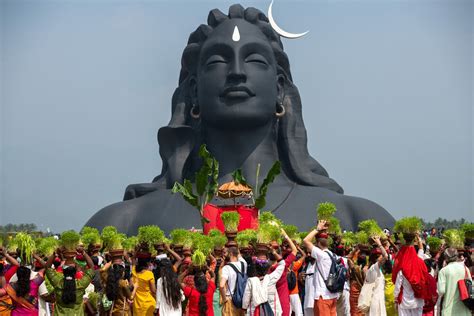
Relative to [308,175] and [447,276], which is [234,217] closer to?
[447,276]

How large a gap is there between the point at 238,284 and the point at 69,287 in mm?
1947

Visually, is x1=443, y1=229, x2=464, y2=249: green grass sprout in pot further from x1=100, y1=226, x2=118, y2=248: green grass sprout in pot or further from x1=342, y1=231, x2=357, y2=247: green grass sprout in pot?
x1=342, y1=231, x2=357, y2=247: green grass sprout in pot

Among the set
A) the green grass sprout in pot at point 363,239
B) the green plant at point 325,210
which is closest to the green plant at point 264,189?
the green grass sprout in pot at point 363,239

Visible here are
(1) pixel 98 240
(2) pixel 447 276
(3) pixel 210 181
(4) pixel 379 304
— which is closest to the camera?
(2) pixel 447 276

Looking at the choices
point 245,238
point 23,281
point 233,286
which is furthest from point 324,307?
point 23,281

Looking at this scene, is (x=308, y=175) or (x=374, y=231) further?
(x=308, y=175)

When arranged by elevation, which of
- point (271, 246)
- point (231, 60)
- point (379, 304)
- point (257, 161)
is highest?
point (231, 60)

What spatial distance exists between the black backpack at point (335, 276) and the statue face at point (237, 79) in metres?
16.9

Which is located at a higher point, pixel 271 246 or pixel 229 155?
pixel 229 155

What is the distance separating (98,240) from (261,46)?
15.2 m

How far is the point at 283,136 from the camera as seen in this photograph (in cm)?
3041

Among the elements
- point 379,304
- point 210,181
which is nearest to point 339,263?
point 379,304

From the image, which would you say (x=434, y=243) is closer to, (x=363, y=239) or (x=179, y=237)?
(x=363, y=239)

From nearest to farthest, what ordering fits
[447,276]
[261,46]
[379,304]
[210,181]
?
1. [447,276]
2. [379,304]
3. [210,181]
4. [261,46]
